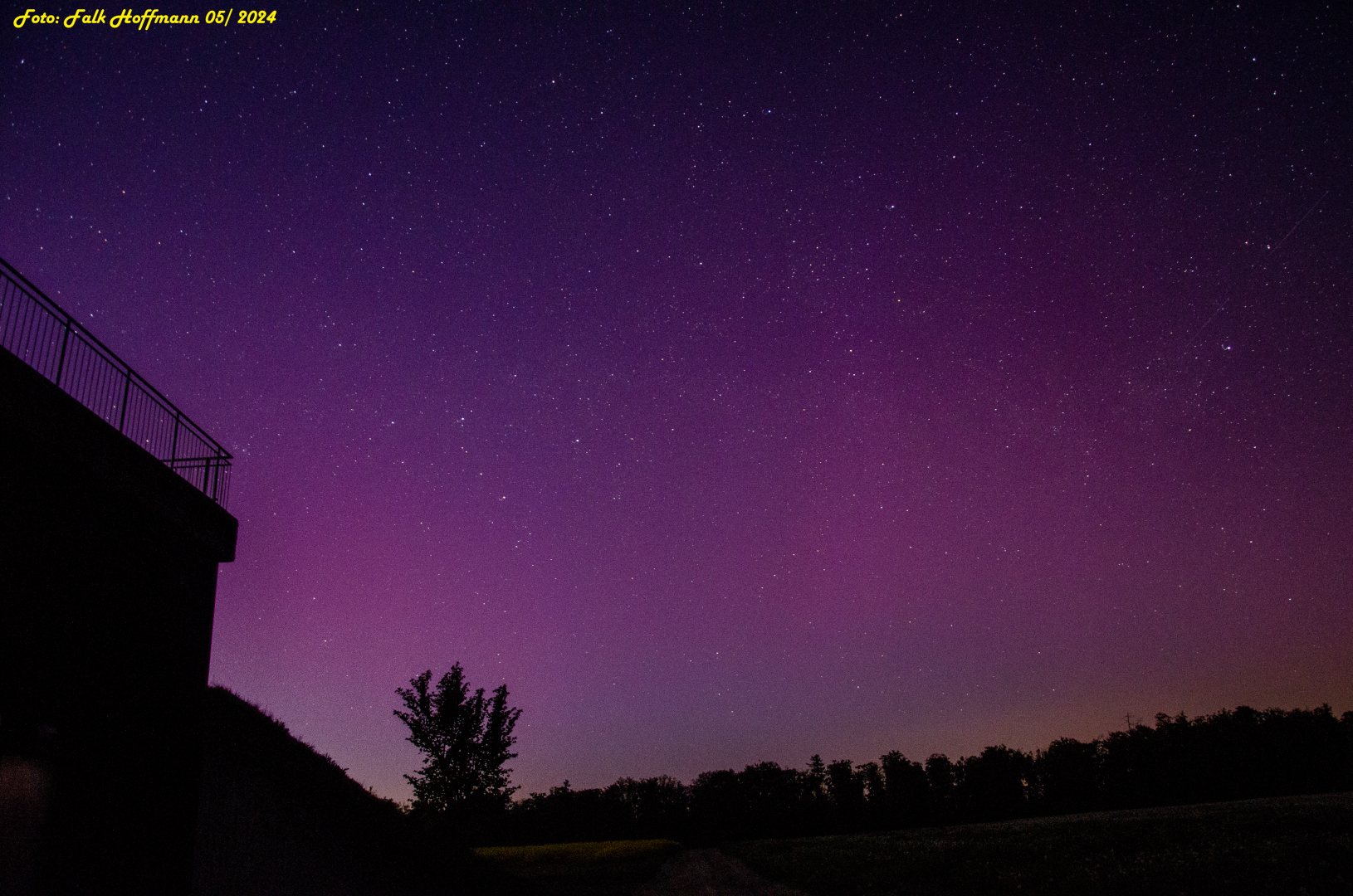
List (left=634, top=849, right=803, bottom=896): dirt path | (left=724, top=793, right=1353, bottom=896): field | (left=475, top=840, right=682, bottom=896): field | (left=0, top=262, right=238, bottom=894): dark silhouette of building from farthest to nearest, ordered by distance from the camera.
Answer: (left=475, top=840, right=682, bottom=896): field
(left=634, top=849, right=803, bottom=896): dirt path
(left=724, top=793, right=1353, bottom=896): field
(left=0, top=262, right=238, bottom=894): dark silhouette of building

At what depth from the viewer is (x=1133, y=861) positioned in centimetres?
2173

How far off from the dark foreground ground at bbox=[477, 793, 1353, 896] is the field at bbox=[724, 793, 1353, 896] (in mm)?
53

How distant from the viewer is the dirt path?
27.2 meters

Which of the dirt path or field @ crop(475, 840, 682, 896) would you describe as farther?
field @ crop(475, 840, 682, 896)

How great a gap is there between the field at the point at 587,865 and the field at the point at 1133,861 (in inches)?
297

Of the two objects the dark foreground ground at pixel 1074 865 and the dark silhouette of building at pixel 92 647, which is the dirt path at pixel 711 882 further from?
the dark silhouette of building at pixel 92 647

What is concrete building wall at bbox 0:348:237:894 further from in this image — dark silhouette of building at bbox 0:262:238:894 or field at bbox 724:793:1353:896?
field at bbox 724:793:1353:896

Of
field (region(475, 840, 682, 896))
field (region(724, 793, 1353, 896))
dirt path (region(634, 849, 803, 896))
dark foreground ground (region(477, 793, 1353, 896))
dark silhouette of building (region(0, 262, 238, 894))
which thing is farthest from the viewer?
field (region(475, 840, 682, 896))

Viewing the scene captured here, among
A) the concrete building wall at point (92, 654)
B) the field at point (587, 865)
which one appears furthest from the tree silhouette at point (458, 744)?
the concrete building wall at point (92, 654)

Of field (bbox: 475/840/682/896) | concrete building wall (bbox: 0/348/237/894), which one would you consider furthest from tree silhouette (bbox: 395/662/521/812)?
concrete building wall (bbox: 0/348/237/894)

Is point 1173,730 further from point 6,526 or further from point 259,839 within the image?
point 6,526

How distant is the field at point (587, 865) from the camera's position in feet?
106

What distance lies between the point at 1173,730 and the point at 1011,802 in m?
20.0

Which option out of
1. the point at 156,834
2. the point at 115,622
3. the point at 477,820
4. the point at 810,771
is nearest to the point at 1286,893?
the point at 156,834
